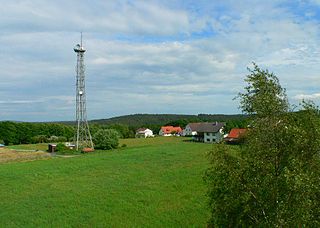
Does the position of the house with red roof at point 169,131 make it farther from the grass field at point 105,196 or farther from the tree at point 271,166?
the tree at point 271,166

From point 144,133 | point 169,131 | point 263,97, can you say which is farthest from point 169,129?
point 263,97

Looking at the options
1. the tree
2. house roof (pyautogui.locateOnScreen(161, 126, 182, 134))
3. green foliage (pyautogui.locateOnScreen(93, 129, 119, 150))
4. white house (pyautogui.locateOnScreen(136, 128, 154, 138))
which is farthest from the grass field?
house roof (pyautogui.locateOnScreen(161, 126, 182, 134))

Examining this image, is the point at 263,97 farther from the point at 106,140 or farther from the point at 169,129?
the point at 169,129

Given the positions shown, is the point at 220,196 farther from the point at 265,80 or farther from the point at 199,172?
the point at 199,172

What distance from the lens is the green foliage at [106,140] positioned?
8081 cm

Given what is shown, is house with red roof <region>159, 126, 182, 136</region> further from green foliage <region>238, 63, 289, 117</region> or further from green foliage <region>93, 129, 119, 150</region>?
green foliage <region>238, 63, 289, 117</region>

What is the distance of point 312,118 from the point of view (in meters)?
10.5

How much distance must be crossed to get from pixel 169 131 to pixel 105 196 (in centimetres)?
12900

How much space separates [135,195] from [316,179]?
2014 cm

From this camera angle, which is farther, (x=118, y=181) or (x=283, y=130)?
(x=118, y=181)

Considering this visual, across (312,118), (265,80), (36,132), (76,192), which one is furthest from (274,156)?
(36,132)

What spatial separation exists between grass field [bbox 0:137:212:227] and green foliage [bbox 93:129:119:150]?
34.6 metres

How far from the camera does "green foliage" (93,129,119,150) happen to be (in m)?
80.8

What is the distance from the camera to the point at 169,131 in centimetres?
15738
